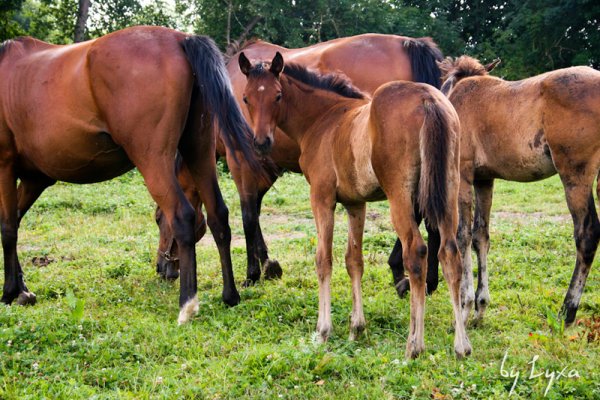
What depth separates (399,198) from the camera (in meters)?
4.35

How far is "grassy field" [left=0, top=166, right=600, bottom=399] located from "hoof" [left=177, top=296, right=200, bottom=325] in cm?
9

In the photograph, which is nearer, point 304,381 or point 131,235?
point 304,381

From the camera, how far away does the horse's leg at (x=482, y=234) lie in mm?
5387

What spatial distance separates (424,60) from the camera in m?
Answer: 7.02

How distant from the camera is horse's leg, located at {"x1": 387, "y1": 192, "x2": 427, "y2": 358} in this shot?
4332 mm

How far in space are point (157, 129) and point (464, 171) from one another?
99.8 inches

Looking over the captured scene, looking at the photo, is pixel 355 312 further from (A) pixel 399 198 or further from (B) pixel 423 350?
(A) pixel 399 198

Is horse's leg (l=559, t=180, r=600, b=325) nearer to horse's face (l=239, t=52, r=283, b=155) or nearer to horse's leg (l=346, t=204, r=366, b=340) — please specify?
horse's leg (l=346, t=204, r=366, b=340)

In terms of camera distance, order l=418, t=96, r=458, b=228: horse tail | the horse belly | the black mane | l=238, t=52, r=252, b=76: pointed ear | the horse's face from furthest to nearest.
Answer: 1. the horse belly
2. the black mane
3. l=238, t=52, r=252, b=76: pointed ear
4. the horse's face
5. l=418, t=96, r=458, b=228: horse tail

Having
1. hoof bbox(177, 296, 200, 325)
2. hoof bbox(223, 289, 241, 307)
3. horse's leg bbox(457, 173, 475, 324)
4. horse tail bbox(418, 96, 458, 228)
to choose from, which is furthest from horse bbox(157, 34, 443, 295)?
horse tail bbox(418, 96, 458, 228)

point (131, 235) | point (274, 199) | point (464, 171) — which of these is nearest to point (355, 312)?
point (464, 171)

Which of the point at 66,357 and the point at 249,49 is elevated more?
the point at 249,49

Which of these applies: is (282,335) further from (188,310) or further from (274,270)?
(274,270)

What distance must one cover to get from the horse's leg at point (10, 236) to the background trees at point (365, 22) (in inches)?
636
